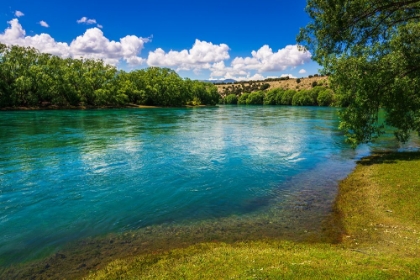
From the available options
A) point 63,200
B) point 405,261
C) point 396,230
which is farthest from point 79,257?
point 396,230

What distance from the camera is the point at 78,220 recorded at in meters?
12.7

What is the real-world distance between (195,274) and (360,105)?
19.1m

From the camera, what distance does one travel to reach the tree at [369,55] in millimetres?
14203

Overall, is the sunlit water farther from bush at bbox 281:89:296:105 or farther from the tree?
bush at bbox 281:89:296:105

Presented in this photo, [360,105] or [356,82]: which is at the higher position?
[356,82]

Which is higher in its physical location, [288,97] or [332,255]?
[288,97]

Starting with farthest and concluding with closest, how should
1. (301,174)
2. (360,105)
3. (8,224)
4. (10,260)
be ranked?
1. (360,105)
2. (301,174)
3. (8,224)
4. (10,260)

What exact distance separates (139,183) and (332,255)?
40.3 ft

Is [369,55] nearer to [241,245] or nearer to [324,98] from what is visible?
[241,245]

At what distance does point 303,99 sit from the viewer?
6186 inches

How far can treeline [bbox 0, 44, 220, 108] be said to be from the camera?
8931 centimetres

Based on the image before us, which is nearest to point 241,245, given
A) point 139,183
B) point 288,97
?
point 139,183

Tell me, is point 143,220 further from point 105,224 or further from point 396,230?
point 396,230

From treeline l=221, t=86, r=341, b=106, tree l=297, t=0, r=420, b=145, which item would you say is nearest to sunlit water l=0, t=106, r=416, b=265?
tree l=297, t=0, r=420, b=145
